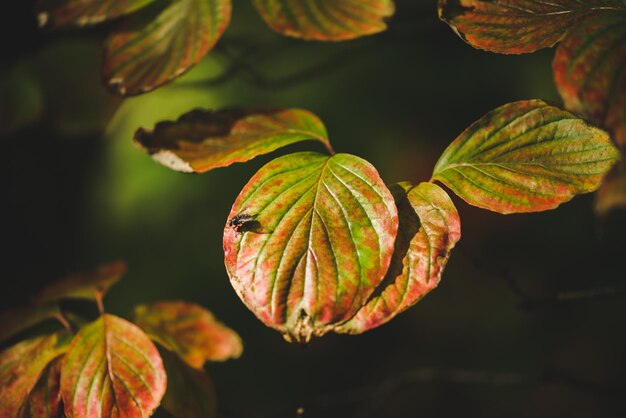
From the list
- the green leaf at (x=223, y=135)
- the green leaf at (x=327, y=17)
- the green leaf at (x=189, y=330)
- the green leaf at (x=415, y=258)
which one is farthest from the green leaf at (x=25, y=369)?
the green leaf at (x=327, y=17)

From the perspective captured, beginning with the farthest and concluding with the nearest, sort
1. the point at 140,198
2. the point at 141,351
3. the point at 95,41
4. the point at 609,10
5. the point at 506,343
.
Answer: the point at 140,198, the point at 506,343, the point at 95,41, the point at 141,351, the point at 609,10

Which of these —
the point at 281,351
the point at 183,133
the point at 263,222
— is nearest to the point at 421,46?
the point at 281,351

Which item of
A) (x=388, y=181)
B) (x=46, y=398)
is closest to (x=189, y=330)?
(x=46, y=398)

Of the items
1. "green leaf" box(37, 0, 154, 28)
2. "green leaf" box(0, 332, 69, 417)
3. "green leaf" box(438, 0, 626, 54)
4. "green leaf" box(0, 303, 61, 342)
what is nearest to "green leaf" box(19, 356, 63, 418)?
"green leaf" box(0, 332, 69, 417)

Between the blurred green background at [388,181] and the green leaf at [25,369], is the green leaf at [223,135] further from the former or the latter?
the blurred green background at [388,181]

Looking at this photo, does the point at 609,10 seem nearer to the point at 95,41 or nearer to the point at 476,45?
the point at 476,45

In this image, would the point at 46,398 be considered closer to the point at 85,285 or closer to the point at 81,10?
the point at 85,285
